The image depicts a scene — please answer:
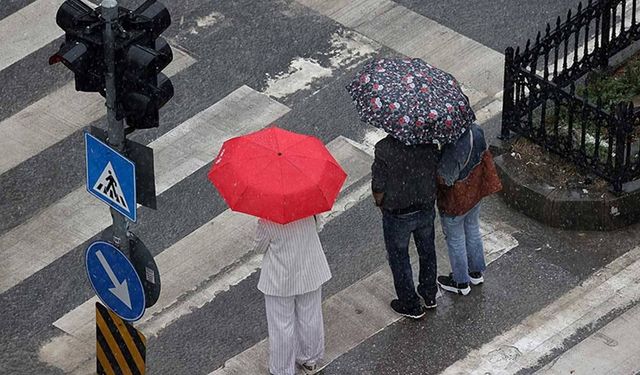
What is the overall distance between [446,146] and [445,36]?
3.92 meters

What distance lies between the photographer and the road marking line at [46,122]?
44.5 ft

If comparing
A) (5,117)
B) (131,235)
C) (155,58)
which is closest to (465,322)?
(131,235)

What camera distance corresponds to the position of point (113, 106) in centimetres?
927

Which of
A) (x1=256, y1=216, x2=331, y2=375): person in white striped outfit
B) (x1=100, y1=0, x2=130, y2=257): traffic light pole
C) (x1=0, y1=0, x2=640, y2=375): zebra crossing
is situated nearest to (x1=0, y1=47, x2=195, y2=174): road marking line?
(x1=0, y1=0, x2=640, y2=375): zebra crossing

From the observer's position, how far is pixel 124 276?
9664 mm

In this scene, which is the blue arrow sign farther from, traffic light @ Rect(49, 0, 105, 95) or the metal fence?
the metal fence

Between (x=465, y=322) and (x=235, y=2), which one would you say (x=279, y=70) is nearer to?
(x=235, y=2)

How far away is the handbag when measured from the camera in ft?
36.4

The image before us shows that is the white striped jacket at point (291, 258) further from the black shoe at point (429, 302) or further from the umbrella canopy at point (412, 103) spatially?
the black shoe at point (429, 302)

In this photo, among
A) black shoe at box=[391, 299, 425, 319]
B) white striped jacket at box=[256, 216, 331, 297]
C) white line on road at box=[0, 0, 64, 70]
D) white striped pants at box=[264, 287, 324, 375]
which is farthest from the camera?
white line on road at box=[0, 0, 64, 70]

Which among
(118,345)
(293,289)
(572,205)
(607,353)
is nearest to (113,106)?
(118,345)

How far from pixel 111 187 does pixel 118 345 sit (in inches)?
52.0

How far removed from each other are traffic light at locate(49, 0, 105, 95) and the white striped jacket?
179cm

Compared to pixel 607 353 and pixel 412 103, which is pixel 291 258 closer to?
pixel 412 103
